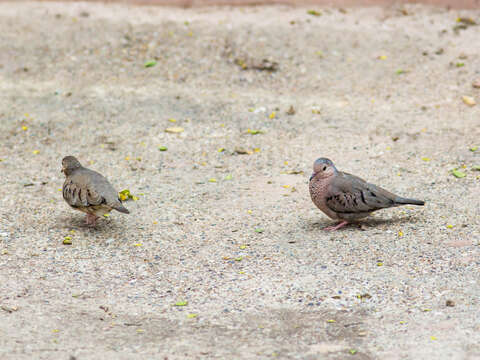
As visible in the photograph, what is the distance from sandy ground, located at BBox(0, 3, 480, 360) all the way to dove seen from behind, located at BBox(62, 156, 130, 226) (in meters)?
0.28

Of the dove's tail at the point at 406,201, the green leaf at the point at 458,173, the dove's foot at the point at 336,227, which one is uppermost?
the green leaf at the point at 458,173

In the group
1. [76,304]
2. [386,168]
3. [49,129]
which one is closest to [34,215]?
[76,304]

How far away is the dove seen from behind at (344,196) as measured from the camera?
225 inches

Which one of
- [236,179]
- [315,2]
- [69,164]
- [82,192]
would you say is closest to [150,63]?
[315,2]

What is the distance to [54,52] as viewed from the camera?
968 centimetres

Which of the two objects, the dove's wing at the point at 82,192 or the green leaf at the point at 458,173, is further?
the green leaf at the point at 458,173

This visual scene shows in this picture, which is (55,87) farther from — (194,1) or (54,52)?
(194,1)

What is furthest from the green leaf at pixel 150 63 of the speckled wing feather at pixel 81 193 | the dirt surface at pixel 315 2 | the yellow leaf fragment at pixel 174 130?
the speckled wing feather at pixel 81 193

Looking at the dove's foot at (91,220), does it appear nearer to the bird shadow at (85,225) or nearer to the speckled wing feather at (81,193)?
the bird shadow at (85,225)

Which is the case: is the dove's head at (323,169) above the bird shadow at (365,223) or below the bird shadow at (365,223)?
above

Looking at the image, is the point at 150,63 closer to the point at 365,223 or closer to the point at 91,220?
the point at 91,220

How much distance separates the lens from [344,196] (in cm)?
570

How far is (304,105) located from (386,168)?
1838mm

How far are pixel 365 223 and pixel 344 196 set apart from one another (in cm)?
48
